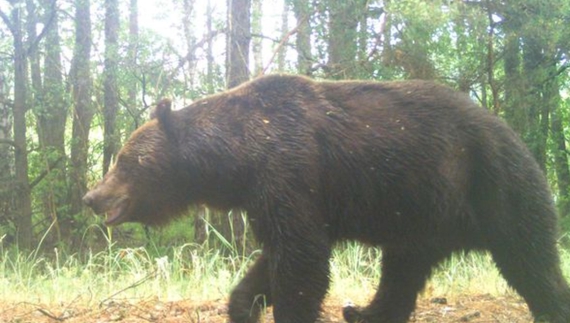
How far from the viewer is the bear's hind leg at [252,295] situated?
505 centimetres

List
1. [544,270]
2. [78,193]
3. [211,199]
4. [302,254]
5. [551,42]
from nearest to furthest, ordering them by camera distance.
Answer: [302,254] → [544,270] → [211,199] → [551,42] → [78,193]

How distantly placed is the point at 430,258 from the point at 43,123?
11.7 metres

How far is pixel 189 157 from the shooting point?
5031 millimetres

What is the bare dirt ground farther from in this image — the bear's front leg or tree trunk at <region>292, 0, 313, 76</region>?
tree trunk at <region>292, 0, 313, 76</region>

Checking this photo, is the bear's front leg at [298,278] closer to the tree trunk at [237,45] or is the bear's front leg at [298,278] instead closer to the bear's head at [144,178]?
the bear's head at [144,178]

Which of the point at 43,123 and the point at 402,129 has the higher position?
the point at 43,123

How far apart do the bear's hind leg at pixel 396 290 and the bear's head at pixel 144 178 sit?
5.20 ft

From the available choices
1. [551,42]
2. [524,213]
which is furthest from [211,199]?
[551,42]

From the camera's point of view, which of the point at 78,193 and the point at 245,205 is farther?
the point at 78,193

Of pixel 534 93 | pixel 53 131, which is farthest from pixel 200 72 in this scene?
pixel 534 93

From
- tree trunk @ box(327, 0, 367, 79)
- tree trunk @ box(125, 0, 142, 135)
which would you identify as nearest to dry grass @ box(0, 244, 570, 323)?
tree trunk @ box(327, 0, 367, 79)

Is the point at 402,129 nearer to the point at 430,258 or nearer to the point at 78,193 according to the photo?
the point at 430,258

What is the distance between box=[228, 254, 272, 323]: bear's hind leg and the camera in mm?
5055

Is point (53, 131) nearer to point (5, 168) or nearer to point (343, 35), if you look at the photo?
point (5, 168)
